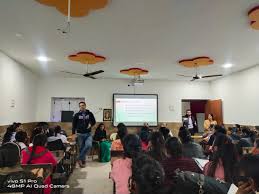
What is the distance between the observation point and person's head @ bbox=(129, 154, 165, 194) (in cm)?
143

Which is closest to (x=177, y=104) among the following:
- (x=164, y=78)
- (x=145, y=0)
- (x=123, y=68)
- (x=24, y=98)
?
(x=164, y=78)

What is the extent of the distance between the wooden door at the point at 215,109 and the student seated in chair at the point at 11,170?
818 cm

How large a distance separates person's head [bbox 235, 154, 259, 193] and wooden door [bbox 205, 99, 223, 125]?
8285 millimetres

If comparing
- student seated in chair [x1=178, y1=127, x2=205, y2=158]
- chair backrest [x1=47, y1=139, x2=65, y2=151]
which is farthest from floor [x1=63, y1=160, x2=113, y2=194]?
student seated in chair [x1=178, y1=127, x2=205, y2=158]

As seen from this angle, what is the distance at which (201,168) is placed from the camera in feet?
8.10

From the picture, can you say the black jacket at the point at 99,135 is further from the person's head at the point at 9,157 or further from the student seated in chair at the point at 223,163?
the student seated in chair at the point at 223,163

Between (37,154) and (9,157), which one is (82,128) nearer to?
(37,154)

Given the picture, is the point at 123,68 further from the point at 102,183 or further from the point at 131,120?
the point at 102,183

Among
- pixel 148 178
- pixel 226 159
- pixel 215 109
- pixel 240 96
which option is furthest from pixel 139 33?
pixel 215 109

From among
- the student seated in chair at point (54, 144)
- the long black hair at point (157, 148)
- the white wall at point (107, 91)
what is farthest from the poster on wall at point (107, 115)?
the long black hair at point (157, 148)

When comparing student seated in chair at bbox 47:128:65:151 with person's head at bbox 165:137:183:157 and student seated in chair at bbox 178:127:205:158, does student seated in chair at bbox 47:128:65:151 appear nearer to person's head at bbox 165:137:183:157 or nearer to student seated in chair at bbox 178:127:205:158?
student seated in chair at bbox 178:127:205:158

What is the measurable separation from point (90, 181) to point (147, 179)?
4.01 m

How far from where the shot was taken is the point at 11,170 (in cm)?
228

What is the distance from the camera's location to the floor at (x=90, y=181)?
450 centimetres
